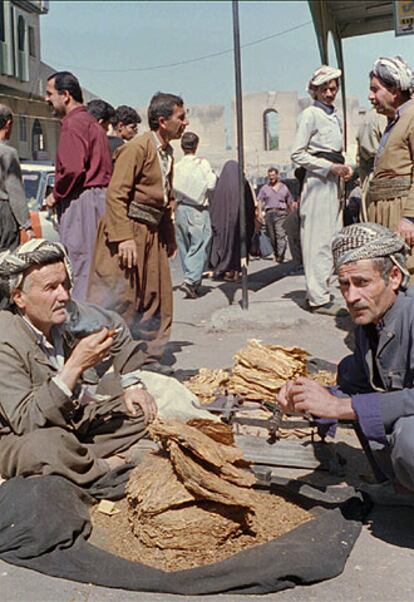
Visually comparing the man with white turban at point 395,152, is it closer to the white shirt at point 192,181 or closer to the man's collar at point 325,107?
the man's collar at point 325,107

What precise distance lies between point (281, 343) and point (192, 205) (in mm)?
3843

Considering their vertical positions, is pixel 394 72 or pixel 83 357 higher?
pixel 394 72

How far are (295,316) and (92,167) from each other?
250cm

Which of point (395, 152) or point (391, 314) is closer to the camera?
point (391, 314)

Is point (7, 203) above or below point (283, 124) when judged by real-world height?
below

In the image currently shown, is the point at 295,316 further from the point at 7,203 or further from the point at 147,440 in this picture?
the point at 147,440

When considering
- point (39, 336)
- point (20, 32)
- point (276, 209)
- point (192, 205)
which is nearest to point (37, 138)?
point (20, 32)

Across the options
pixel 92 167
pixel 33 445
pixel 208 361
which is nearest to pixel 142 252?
pixel 92 167

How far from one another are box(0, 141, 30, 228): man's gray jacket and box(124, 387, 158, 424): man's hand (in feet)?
8.72

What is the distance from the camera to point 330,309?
24.6 feet

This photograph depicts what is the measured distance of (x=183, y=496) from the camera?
118 inches

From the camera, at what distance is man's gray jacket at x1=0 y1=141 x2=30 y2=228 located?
6.05 meters

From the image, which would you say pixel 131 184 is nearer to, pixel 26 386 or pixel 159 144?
pixel 159 144

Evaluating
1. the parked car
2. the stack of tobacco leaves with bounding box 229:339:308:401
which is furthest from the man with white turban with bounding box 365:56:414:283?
the parked car
